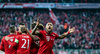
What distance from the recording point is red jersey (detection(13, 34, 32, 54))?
5977 millimetres

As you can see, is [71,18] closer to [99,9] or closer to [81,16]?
[81,16]

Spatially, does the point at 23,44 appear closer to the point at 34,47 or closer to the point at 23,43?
the point at 23,43

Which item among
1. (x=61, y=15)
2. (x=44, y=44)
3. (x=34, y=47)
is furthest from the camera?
(x=61, y=15)

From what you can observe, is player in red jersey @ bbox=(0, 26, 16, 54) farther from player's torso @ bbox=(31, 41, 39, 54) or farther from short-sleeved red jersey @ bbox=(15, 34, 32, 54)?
player's torso @ bbox=(31, 41, 39, 54)

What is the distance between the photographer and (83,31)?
22.9 meters

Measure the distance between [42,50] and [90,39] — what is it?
1559cm

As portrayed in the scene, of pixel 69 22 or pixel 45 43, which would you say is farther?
pixel 69 22

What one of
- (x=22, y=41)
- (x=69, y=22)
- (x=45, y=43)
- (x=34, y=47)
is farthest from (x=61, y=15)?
(x=22, y=41)

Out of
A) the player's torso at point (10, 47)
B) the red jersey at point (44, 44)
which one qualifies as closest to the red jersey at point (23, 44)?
the player's torso at point (10, 47)

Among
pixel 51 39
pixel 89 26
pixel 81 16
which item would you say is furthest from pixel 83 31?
pixel 51 39

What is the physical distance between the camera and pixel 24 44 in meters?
5.98

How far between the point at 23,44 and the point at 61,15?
1986 centimetres

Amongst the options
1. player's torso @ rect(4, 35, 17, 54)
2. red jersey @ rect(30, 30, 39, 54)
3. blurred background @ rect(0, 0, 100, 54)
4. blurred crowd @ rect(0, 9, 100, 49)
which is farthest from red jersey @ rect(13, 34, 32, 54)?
blurred background @ rect(0, 0, 100, 54)

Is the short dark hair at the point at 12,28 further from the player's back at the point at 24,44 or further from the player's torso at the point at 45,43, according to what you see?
the player's torso at the point at 45,43
